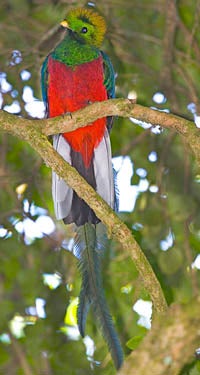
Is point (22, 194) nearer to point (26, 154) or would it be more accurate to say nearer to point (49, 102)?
point (26, 154)

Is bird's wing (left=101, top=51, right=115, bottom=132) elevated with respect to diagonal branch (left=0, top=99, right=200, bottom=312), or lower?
elevated

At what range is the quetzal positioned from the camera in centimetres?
338

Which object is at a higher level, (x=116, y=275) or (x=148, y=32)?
(x=148, y=32)

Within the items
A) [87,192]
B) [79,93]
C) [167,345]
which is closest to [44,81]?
[79,93]

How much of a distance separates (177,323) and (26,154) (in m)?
2.57

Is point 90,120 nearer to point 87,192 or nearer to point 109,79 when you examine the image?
point 87,192

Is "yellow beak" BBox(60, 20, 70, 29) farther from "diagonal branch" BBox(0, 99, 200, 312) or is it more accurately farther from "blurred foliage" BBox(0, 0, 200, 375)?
"diagonal branch" BBox(0, 99, 200, 312)

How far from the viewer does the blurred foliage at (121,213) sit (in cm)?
342

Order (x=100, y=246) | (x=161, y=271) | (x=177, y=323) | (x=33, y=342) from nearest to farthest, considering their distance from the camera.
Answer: (x=177, y=323) < (x=100, y=246) < (x=33, y=342) < (x=161, y=271)

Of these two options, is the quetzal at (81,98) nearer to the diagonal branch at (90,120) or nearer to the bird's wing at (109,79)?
the bird's wing at (109,79)

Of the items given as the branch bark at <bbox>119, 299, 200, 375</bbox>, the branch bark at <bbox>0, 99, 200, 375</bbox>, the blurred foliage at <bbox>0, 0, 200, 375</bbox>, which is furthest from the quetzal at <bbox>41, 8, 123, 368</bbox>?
the branch bark at <bbox>119, 299, 200, 375</bbox>

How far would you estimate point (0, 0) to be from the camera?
411 centimetres

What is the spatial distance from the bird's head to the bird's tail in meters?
1.04

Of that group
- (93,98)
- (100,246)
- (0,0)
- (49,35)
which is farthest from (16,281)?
(0,0)
